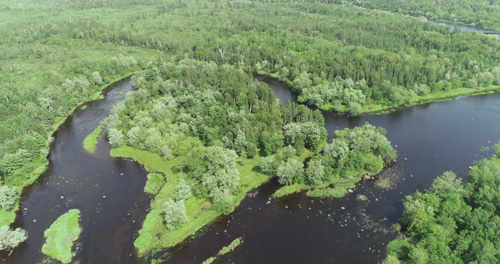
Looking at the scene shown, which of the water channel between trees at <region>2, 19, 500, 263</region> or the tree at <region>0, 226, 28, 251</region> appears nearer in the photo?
the water channel between trees at <region>2, 19, 500, 263</region>

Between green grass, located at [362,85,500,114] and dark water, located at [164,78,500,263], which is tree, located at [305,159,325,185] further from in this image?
green grass, located at [362,85,500,114]

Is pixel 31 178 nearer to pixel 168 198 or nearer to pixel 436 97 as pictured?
pixel 168 198

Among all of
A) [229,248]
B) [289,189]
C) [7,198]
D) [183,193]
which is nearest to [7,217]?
[7,198]

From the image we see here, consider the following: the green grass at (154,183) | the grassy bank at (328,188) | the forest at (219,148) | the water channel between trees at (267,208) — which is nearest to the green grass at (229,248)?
the water channel between trees at (267,208)

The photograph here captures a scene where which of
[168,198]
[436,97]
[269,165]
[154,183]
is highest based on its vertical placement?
[436,97]

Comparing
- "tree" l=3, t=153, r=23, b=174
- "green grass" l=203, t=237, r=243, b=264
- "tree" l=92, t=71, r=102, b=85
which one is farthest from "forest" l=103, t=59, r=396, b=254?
"tree" l=92, t=71, r=102, b=85

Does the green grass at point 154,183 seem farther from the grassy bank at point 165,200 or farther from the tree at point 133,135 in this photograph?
the tree at point 133,135
